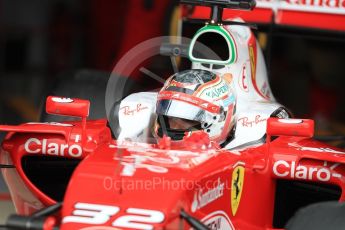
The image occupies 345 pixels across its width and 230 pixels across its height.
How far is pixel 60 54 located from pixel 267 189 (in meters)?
8.72

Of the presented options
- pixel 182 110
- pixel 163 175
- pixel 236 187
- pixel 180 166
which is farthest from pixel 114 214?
pixel 182 110

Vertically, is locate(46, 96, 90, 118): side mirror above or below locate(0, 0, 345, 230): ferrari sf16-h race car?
above

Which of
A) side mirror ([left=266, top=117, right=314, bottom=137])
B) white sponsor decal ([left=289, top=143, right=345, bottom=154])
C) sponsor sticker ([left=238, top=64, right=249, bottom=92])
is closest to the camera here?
side mirror ([left=266, top=117, right=314, bottom=137])

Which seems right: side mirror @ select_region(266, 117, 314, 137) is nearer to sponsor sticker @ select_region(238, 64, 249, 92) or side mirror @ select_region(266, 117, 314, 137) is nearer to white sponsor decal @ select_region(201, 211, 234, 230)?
white sponsor decal @ select_region(201, 211, 234, 230)

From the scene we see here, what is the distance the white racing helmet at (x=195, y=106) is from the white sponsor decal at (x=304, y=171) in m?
0.38

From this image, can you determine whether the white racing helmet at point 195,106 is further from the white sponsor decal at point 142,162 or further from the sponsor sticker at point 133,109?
the white sponsor decal at point 142,162

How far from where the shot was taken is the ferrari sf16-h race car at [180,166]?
461 cm

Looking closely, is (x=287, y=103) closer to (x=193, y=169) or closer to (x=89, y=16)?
(x=89, y=16)

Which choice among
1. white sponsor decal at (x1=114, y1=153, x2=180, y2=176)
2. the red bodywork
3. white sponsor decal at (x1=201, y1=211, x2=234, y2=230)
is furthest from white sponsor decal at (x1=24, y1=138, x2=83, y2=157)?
white sponsor decal at (x1=201, y1=211, x2=234, y2=230)

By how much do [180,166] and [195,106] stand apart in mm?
699

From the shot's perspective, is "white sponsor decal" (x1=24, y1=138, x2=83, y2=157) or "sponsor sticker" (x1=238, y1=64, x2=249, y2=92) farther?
"sponsor sticker" (x1=238, y1=64, x2=249, y2=92)

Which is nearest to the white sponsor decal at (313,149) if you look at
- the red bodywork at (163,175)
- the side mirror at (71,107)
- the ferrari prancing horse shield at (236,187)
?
the red bodywork at (163,175)

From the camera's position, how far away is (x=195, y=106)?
5.51 meters

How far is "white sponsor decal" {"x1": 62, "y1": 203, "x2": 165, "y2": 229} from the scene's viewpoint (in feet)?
14.7
